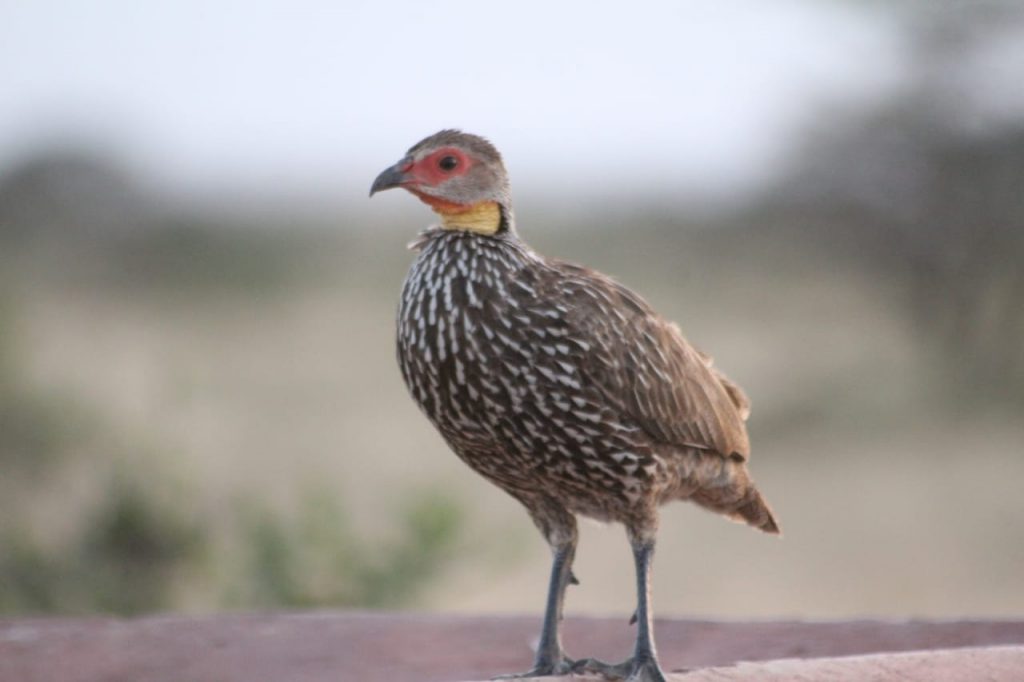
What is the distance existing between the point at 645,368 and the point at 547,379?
41 centimetres

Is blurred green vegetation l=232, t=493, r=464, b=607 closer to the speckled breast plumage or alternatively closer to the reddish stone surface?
the reddish stone surface

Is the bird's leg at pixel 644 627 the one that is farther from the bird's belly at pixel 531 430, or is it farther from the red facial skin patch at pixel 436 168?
the red facial skin patch at pixel 436 168

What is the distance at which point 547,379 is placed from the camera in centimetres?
484

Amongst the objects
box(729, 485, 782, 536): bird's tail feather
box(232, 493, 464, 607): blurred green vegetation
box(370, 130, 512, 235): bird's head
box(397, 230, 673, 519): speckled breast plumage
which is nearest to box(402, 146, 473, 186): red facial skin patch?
box(370, 130, 512, 235): bird's head

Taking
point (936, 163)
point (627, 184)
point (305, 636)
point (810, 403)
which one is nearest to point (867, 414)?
point (810, 403)

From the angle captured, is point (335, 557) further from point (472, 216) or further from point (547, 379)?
point (547, 379)

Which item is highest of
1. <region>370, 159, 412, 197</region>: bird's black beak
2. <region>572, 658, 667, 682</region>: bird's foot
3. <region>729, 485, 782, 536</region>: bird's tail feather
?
<region>370, 159, 412, 197</region>: bird's black beak

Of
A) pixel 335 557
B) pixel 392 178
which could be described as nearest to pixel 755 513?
pixel 392 178

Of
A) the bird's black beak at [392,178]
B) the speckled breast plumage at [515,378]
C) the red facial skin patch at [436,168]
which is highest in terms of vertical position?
the red facial skin patch at [436,168]

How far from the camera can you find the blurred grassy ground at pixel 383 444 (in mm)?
10125

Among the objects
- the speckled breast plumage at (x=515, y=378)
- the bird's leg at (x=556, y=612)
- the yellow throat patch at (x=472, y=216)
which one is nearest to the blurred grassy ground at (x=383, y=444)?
the bird's leg at (x=556, y=612)

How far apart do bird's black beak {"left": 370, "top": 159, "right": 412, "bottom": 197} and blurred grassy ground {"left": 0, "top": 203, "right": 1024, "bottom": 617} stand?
4943 millimetres

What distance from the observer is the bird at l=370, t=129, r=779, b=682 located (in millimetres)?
4859

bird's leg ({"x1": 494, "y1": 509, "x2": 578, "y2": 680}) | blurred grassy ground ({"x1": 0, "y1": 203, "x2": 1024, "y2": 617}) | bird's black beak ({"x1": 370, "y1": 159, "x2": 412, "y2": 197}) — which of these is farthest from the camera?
blurred grassy ground ({"x1": 0, "y1": 203, "x2": 1024, "y2": 617})
